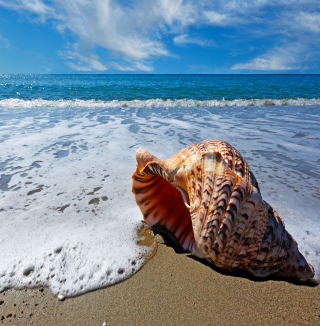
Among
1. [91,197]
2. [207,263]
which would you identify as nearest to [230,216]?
[207,263]

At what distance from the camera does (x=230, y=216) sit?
4.06ft

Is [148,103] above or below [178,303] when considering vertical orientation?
below

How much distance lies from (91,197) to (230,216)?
70.4 inches

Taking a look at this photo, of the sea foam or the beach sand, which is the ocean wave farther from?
the beach sand

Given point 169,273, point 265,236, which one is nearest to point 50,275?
point 169,273

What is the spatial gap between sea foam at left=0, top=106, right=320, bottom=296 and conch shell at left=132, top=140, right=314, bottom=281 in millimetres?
545

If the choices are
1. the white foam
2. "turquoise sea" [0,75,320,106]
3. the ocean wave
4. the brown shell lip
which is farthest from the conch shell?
"turquoise sea" [0,75,320,106]

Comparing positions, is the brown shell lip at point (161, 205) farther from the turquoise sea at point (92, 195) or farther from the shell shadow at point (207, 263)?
the turquoise sea at point (92, 195)

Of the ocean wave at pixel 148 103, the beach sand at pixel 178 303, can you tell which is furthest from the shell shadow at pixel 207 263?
the ocean wave at pixel 148 103

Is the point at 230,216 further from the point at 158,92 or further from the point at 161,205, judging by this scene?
the point at 158,92

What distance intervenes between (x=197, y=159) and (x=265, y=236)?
0.62 metres

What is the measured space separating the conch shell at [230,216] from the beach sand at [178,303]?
142mm

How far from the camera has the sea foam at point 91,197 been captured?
162 centimetres

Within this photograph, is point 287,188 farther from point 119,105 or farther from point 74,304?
point 119,105
